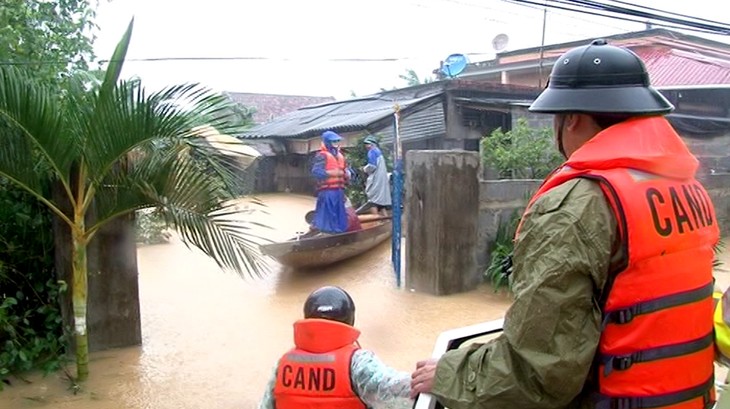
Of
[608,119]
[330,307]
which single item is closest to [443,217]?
[330,307]

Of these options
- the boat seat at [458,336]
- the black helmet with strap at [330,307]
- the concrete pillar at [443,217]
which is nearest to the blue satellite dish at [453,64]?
the concrete pillar at [443,217]

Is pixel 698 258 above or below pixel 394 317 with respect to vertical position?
above

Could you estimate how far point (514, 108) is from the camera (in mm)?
13594

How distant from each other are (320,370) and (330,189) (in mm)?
7461

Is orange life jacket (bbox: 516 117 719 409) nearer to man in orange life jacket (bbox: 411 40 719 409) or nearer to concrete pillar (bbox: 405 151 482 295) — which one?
man in orange life jacket (bbox: 411 40 719 409)

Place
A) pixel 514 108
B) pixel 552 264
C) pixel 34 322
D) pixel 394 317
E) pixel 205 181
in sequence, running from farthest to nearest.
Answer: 1. pixel 514 108
2. pixel 394 317
3. pixel 34 322
4. pixel 205 181
5. pixel 552 264

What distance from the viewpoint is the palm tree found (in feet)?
14.5

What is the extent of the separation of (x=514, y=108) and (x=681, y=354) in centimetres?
1256

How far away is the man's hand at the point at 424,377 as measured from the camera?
1.65 meters

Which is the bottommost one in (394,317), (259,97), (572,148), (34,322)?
(394,317)

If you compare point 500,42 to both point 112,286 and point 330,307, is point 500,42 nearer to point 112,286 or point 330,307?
point 112,286

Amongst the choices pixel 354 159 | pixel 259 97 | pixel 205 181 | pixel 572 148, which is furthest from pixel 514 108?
pixel 259 97

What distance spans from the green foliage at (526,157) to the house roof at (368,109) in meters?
4.40

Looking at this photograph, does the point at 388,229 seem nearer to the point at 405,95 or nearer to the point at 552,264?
the point at 405,95
